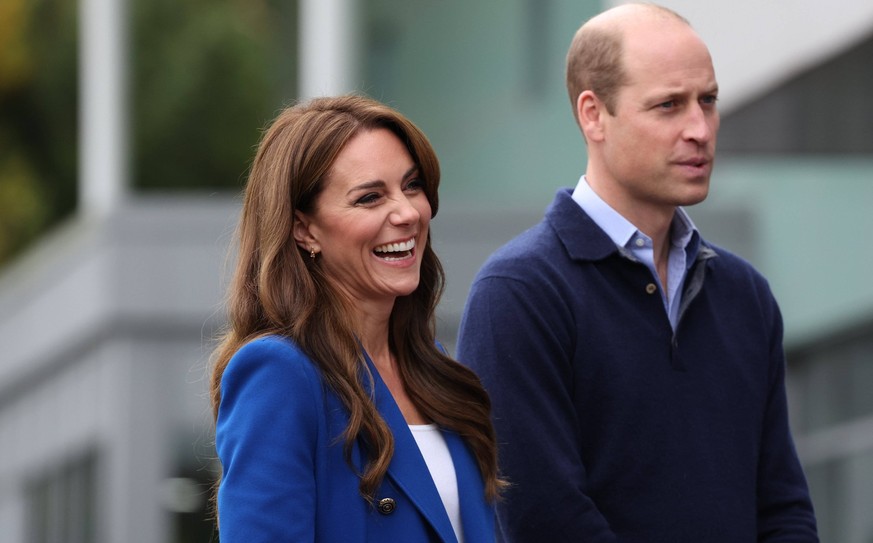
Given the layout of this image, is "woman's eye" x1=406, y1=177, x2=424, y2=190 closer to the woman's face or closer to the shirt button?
the woman's face

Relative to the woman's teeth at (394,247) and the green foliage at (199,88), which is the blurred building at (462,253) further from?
the green foliage at (199,88)

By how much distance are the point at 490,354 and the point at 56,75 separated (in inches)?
1106

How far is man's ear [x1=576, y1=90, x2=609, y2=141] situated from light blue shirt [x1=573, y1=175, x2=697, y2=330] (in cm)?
14

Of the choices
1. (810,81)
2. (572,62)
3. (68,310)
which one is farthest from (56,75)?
(572,62)

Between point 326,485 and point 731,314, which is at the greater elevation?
point 731,314

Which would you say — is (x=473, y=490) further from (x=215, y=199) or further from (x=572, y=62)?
(x=215, y=199)

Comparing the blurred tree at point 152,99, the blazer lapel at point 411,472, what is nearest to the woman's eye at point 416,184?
the blazer lapel at point 411,472

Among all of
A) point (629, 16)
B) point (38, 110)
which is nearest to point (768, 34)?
point (629, 16)

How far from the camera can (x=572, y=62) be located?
4316 mm

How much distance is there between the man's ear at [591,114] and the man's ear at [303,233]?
97cm

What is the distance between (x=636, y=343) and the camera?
4.01 meters

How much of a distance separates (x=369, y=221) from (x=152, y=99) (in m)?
26.3

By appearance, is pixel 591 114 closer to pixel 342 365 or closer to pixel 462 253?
pixel 342 365

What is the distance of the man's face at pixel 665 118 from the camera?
4043mm
